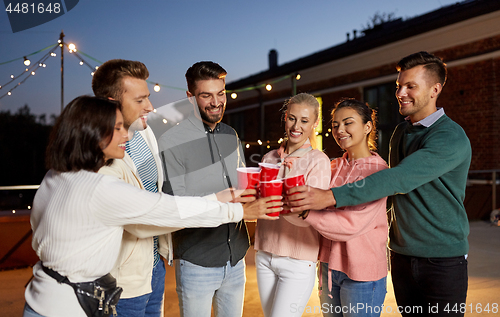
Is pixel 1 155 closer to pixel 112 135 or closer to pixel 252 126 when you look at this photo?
pixel 252 126

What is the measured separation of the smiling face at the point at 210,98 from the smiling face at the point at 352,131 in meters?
0.65

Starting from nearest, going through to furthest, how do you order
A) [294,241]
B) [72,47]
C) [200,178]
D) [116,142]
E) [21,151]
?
1. [116,142]
2. [294,241]
3. [200,178]
4. [72,47]
5. [21,151]

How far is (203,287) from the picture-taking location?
181 cm

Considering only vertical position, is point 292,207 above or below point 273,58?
below

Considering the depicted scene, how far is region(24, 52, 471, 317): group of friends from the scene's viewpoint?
145cm

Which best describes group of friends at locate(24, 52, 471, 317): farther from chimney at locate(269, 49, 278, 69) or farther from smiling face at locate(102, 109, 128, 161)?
chimney at locate(269, 49, 278, 69)

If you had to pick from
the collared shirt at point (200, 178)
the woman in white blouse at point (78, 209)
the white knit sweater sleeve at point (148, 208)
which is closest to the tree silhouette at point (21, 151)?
the collared shirt at point (200, 178)

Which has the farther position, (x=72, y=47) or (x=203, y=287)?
(x=72, y=47)

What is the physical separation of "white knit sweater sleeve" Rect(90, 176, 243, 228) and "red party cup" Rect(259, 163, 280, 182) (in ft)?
0.64

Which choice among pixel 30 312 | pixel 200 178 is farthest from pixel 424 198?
pixel 30 312

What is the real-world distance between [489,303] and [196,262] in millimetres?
3100

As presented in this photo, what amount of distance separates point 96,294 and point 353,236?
3.63ft

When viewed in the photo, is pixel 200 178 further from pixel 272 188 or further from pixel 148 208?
pixel 148 208

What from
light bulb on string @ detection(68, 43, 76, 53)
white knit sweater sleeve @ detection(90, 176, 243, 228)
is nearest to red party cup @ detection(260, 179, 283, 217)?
white knit sweater sleeve @ detection(90, 176, 243, 228)
